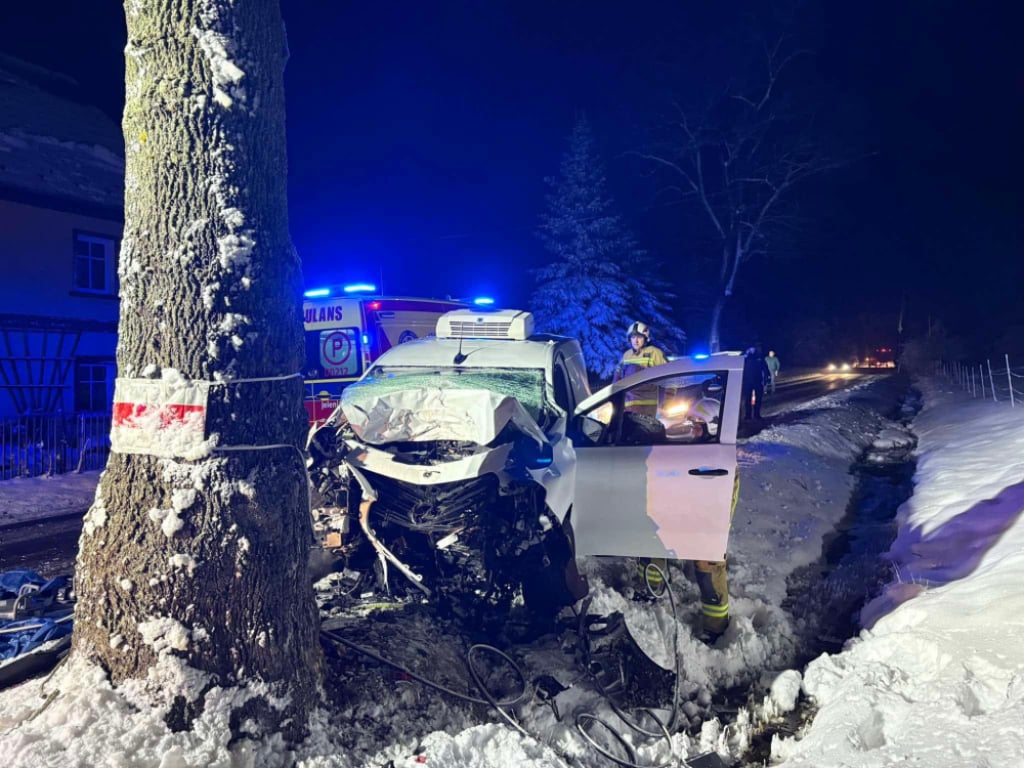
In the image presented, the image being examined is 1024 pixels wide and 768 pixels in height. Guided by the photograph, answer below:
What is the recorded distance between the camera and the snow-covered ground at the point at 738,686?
122 inches

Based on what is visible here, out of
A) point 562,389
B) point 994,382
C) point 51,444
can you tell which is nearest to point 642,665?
point 562,389

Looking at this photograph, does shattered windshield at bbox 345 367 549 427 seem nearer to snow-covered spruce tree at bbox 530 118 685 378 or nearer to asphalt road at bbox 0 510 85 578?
asphalt road at bbox 0 510 85 578

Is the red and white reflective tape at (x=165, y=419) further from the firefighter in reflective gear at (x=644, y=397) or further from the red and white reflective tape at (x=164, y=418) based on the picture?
the firefighter in reflective gear at (x=644, y=397)

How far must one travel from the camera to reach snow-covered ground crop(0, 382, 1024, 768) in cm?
310

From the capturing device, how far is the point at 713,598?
212 inches

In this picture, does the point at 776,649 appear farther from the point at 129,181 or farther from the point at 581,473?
the point at 129,181

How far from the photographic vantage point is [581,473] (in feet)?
18.5

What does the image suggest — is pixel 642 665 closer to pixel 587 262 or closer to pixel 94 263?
pixel 94 263

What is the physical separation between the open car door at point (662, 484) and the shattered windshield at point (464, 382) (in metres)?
0.51

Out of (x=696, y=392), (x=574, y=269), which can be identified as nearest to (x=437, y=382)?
(x=696, y=392)

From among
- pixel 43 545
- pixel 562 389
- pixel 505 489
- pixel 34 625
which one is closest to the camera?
pixel 34 625

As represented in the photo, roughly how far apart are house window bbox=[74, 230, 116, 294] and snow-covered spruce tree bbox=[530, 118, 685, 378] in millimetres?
13570

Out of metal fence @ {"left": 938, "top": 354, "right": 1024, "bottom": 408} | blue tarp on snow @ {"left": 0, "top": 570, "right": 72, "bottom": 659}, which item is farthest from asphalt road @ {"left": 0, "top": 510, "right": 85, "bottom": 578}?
metal fence @ {"left": 938, "top": 354, "right": 1024, "bottom": 408}

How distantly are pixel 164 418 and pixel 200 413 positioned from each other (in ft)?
0.55
